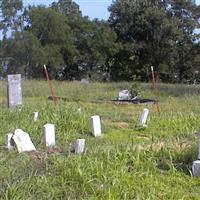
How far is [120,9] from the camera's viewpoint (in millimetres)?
46781

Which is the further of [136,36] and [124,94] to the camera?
[136,36]

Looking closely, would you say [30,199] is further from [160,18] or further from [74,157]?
[160,18]

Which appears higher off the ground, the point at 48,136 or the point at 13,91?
the point at 13,91

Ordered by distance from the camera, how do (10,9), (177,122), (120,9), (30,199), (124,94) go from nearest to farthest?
(30,199), (177,122), (124,94), (10,9), (120,9)

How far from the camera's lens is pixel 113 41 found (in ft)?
147

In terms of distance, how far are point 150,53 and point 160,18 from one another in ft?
10.4

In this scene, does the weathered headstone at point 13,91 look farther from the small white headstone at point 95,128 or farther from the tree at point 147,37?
the tree at point 147,37

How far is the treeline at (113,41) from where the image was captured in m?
43.1

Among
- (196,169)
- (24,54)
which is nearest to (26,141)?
(196,169)

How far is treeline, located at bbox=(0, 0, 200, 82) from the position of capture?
1697 inches

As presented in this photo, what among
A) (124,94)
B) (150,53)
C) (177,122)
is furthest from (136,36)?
(177,122)

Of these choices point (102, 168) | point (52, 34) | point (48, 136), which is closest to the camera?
point (102, 168)

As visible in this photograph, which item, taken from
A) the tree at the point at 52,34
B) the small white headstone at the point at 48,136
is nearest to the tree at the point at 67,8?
the tree at the point at 52,34

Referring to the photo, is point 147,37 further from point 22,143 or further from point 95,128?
point 22,143
